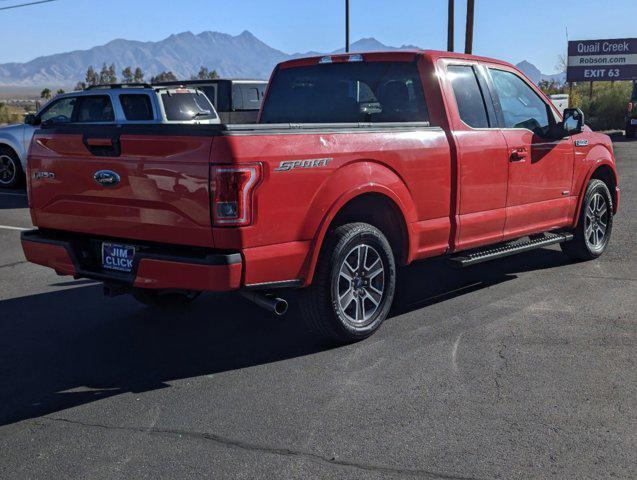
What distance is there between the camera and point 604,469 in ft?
11.8

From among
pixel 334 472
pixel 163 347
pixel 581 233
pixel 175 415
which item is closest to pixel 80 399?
pixel 175 415

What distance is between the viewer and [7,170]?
607 inches

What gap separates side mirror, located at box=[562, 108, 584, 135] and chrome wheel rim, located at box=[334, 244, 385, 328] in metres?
2.73

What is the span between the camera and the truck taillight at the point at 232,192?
446 centimetres

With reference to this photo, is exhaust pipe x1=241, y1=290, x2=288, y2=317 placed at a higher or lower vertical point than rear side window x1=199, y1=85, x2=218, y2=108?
lower

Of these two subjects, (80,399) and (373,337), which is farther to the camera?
(373,337)

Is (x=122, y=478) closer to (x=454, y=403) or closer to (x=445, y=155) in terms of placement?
(x=454, y=403)

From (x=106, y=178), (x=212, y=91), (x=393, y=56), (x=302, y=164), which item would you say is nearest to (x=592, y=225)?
(x=393, y=56)

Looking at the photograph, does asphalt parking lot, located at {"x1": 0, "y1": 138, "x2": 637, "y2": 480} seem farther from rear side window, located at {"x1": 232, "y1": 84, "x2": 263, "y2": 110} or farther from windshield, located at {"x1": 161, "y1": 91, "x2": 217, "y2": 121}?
rear side window, located at {"x1": 232, "y1": 84, "x2": 263, "y2": 110}

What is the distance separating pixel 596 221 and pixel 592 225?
0.33ft

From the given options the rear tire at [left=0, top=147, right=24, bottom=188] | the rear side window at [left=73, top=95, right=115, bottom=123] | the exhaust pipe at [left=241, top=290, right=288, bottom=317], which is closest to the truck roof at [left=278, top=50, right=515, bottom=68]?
the exhaust pipe at [left=241, top=290, right=288, bottom=317]

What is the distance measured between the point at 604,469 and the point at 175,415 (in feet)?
7.37

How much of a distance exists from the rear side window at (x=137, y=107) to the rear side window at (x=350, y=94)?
236 inches

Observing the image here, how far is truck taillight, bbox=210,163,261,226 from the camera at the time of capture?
446cm
